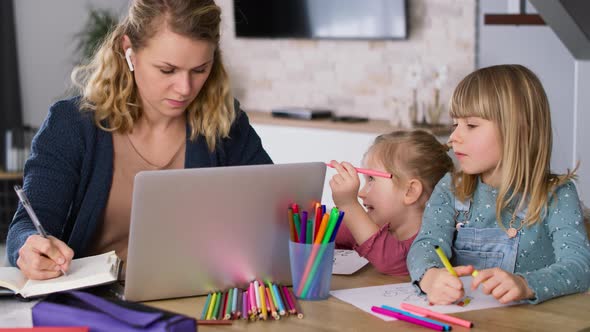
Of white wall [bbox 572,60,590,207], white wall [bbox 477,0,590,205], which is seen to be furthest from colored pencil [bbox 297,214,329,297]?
white wall [bbox 477,0,590,205]

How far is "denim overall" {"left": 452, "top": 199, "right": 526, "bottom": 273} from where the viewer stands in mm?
1733

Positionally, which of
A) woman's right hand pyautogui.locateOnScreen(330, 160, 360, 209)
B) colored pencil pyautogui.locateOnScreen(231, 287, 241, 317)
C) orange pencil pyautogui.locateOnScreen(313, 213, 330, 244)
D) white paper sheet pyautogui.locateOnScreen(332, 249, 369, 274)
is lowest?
white paper sheet pyautogui.locateOnScreen(332, 249, 369, 274)

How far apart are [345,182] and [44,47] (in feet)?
13.8

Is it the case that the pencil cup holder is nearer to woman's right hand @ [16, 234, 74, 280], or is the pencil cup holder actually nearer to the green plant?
woman's right hand @ [16, 234, 74, 280]

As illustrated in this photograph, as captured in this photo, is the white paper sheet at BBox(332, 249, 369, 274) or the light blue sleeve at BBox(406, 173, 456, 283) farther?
the white paper sheet at BBox(332, 249, 369, 274)

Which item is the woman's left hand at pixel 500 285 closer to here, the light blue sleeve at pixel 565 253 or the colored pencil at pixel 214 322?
the light blue sleeve at pixel 565 253

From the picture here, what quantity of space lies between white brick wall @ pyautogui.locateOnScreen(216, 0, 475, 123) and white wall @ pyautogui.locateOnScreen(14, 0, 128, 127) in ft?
2.95

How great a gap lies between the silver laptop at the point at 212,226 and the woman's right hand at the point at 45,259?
134 mm

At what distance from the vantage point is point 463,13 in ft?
14.5

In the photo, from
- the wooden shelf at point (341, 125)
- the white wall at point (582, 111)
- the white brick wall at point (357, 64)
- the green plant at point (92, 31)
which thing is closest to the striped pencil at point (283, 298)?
the white wall at point (582, 111)

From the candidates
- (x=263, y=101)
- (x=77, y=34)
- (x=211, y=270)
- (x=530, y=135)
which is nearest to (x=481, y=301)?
(x=530, y=135)

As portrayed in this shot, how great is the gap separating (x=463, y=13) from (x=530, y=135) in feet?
9.15

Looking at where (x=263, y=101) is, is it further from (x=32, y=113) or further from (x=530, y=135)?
(x=530, y=135)

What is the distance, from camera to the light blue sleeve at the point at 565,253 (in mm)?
1568
